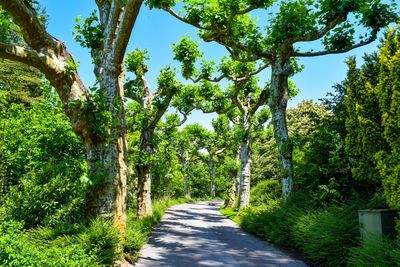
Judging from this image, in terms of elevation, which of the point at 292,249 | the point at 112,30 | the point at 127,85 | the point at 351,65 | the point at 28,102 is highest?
the point at 28,102

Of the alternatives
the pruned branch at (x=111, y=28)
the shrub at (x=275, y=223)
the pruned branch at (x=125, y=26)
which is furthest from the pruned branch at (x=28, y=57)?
the shrub at (x=275, y=223)

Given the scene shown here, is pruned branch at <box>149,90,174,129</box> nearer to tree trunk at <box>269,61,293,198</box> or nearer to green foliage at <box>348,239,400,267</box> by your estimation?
tree trunk at <box>269,61,293,198</box>

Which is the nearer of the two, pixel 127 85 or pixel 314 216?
pixel 314 216

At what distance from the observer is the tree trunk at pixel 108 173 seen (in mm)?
8367

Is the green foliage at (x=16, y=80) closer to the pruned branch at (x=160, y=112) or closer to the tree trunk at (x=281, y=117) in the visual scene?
the pruned branch at (x=160, y=112)

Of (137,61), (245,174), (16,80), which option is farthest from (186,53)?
(16,80)

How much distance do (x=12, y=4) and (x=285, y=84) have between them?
995cm

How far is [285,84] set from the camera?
547 inches

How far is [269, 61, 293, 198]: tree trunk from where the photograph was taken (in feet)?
43.9

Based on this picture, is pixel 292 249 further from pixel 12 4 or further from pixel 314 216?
pixel 12 4

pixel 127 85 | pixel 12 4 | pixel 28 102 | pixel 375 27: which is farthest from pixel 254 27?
pixel 28 102

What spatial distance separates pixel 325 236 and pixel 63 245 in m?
5.71

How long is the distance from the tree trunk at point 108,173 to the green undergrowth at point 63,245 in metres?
0.39

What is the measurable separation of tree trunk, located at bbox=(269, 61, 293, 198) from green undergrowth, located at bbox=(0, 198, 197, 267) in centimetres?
687
